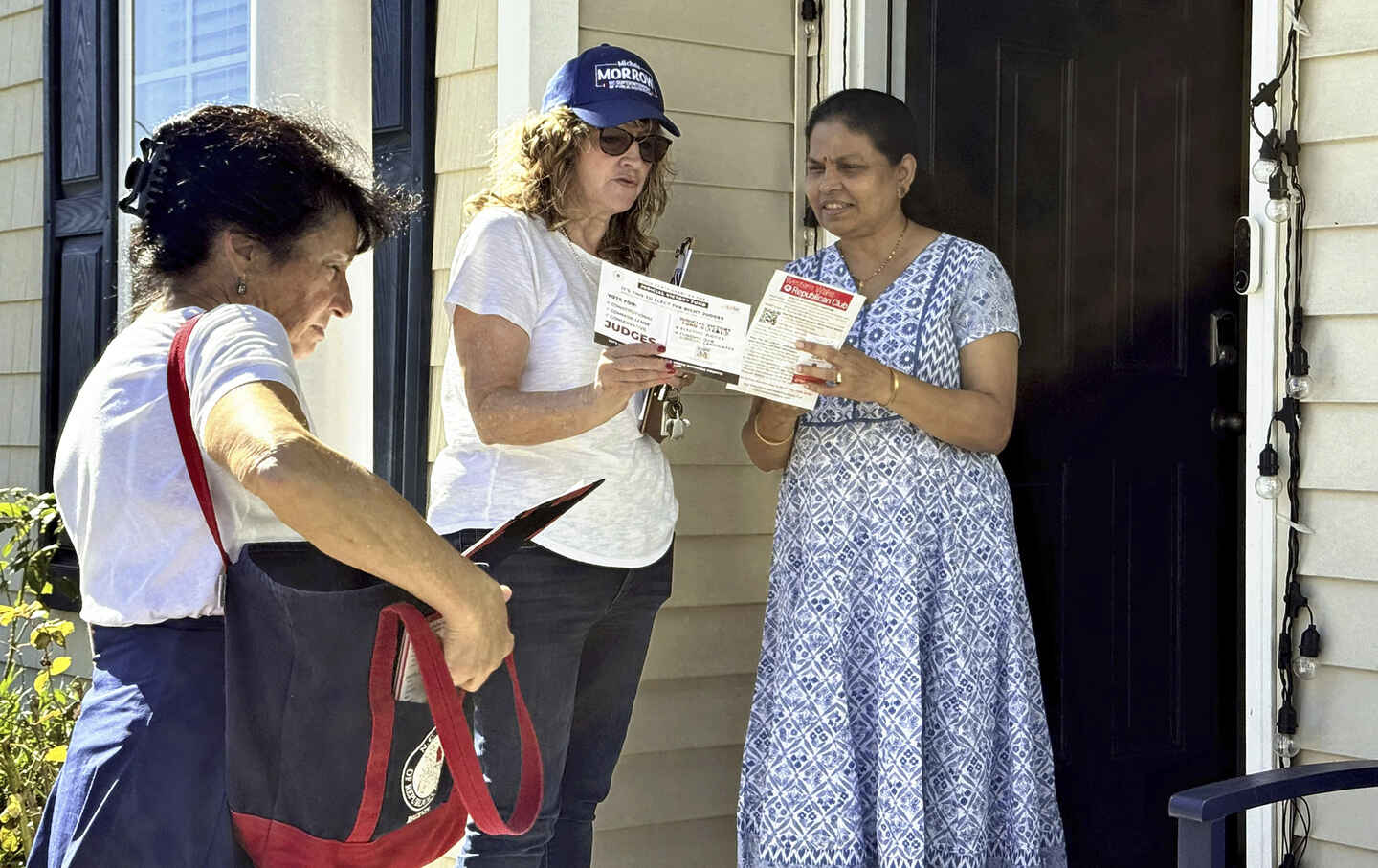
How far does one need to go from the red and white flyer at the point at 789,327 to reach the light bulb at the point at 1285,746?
115 cm

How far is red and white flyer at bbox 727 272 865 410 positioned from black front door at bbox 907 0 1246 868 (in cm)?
100

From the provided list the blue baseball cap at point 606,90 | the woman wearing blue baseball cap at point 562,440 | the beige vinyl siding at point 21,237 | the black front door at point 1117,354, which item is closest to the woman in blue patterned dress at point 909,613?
the woman wearing blue baseball cap at point 562,440

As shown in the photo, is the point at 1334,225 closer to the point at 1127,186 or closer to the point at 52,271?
the point at 1127,186

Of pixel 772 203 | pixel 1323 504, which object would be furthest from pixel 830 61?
pixel 1323 504

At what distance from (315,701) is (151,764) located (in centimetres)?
18

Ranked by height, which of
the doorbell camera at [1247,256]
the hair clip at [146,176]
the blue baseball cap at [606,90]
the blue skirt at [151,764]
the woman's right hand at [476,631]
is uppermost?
the blue baseball cap at [606,90]

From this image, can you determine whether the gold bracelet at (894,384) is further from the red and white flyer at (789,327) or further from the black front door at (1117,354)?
the black front door at (1117,354)

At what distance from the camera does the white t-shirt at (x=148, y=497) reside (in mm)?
1355

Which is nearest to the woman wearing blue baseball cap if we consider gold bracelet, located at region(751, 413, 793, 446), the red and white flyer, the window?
the red and white flyer

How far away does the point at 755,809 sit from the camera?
2.71m

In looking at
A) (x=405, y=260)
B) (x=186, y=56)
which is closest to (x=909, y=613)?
(x=405, y=260)

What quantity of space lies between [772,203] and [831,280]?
607 millimetres

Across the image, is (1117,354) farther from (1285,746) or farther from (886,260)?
(1285,746)

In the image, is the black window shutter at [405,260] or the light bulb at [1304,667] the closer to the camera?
the light bulb at [1304,667]
